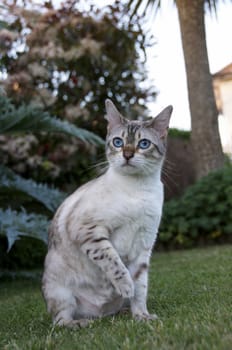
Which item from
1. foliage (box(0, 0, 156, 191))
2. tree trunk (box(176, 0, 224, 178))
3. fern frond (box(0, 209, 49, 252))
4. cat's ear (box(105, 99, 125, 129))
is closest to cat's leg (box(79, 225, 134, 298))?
cat's ear (box(105, 99, 125, 129))

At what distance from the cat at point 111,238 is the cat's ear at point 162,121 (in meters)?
0.08

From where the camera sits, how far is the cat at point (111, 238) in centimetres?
305

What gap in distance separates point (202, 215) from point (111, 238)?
575 cm

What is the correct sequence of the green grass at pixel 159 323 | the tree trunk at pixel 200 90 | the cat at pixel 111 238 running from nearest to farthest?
1. the green grass at pixel 159 323
2. the cat at pixel 111 238
3. the tree trunk at pixel 200 90

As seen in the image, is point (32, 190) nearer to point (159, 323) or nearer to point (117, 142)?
point (117, 142)

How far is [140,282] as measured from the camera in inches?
128

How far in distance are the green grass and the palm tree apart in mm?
4470

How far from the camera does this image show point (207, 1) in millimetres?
10188

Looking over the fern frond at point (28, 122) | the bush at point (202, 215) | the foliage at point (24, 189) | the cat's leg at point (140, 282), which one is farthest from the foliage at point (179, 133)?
the cat's leg at point (140, 282)

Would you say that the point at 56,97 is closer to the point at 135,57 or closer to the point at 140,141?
the point at 135,57

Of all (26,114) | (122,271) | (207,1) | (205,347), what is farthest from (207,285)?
(207,1)

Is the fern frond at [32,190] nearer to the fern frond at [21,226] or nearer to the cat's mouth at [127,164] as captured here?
the fern frond at [21,226]

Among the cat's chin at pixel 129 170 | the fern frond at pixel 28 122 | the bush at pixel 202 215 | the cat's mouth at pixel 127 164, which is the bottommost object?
the bush at pixel 202 215

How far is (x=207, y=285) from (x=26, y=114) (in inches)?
108
